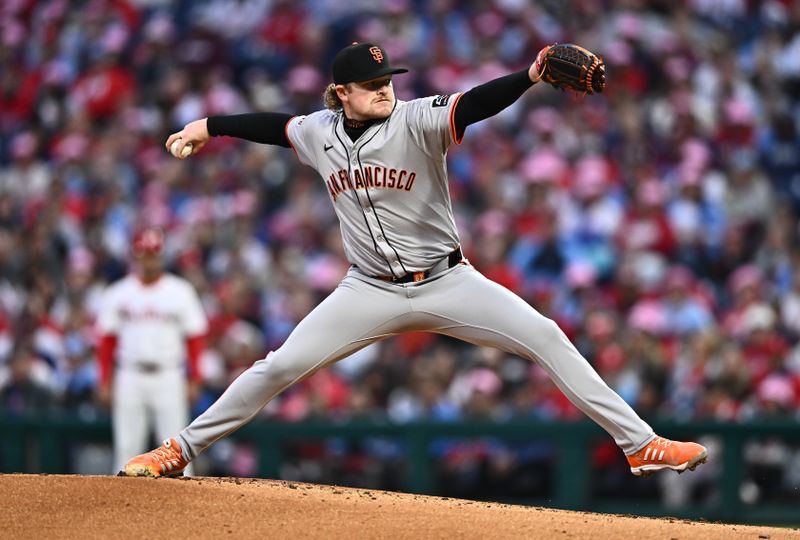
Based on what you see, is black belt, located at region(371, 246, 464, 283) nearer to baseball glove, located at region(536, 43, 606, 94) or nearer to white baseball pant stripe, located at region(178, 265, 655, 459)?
white baseball pant stripe, located at region(178, 265, 655, 459)

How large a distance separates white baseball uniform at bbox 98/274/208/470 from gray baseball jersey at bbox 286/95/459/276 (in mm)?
3980

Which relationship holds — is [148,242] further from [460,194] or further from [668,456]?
[668,456]

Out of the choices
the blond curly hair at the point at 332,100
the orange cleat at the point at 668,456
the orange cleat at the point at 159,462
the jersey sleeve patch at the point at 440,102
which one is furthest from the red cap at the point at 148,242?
the orange cleat at the point at 668,456

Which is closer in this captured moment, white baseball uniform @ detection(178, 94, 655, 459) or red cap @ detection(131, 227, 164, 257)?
white baseball uniform @ detection(178, 94, 655, 459)

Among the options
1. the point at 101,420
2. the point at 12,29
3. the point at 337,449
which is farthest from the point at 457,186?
the point at 12,29

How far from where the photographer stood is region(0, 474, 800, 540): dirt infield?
5.10m

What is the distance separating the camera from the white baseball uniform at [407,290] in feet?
17.4

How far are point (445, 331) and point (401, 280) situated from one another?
28 cm

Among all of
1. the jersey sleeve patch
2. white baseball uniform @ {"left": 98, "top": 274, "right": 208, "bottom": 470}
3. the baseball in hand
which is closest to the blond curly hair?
the jersey sleeve patch

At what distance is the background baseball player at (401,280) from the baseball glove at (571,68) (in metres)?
0.39

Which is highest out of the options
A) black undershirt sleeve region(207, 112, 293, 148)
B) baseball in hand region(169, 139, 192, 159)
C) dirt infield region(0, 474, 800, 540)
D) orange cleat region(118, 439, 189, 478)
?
black undershirt sleeve region(207, 112, 293, 148)

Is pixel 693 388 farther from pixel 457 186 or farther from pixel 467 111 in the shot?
pixel 467 111

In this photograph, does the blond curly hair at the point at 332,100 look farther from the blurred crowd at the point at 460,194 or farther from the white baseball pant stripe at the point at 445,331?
the blurred crowd at the point at 460,194

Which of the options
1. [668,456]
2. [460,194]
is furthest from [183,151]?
[460,194]
